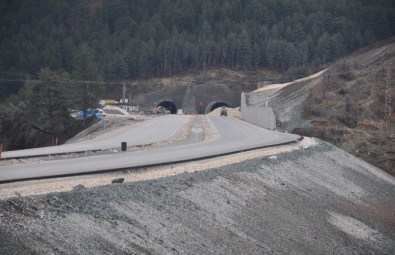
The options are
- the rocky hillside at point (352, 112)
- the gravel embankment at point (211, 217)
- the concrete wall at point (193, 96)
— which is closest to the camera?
the gravel embankment at point (211, 217)

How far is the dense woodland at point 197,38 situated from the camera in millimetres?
132750

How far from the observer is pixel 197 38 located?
155250 mm

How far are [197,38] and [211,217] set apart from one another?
144112 mm

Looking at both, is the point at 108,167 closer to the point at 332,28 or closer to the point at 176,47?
the point at 176,47

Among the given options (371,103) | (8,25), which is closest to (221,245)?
(371,103)

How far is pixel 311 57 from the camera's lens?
135 metres

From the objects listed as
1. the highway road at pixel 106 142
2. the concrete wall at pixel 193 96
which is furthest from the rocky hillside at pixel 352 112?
the concrete wall at pixel 193 96

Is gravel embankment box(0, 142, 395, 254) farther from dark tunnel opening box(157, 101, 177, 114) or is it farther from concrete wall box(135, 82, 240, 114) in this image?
dark tunnel opening box(157, 101, 177, 114)

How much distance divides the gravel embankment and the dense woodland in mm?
90710

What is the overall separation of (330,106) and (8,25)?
539 ft

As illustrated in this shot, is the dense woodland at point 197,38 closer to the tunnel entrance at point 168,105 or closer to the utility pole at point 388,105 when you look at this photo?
the tunnel entrance at point 168,105

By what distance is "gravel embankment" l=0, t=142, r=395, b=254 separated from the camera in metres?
10.4

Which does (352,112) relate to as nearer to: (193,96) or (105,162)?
(105,162)

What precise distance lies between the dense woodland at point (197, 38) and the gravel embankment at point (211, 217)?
90.7 metres
